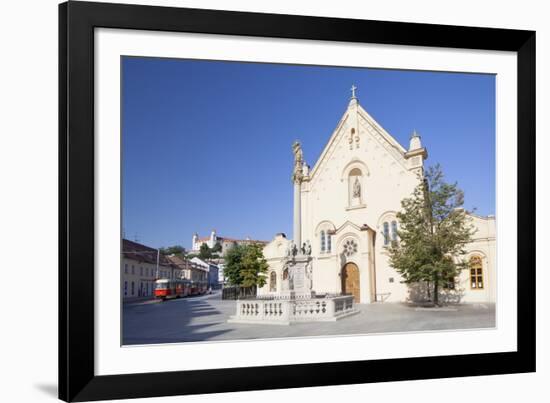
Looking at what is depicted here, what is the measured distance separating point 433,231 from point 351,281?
1633mm

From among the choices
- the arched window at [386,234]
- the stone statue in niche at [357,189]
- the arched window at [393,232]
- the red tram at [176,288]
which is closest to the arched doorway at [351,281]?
the arched window at [386,234]

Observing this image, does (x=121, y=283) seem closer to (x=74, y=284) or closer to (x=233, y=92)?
(x=74, y=284)

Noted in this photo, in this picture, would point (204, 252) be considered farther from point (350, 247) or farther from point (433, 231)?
point (433, 231)

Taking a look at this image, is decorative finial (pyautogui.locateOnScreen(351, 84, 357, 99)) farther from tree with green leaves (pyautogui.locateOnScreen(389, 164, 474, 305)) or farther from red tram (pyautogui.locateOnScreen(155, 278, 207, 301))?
red tram (pyautogui.locateOnScreen(155, 278, 207, 301))

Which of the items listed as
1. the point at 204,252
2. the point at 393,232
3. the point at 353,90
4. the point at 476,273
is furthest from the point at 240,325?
the point at 353,90

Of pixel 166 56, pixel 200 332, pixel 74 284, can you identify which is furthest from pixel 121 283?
pixel 166 56

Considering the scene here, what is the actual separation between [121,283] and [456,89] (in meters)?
5.81

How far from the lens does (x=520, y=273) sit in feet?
31.5

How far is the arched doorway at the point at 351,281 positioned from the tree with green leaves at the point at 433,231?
782mm

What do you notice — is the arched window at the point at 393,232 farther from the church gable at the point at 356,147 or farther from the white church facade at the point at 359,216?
the church gable at the point at 356,147

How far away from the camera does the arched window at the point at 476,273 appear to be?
33.4 feet

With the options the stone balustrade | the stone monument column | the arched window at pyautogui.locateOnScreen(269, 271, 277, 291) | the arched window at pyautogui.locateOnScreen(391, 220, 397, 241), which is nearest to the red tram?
the stone balustrade

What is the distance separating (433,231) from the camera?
11219mm

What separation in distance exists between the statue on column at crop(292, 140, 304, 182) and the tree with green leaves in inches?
70.7
